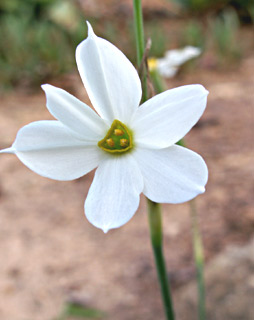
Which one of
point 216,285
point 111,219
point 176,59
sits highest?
point 111,219

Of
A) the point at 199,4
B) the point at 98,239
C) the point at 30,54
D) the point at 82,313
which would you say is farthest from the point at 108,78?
the point at 199,4

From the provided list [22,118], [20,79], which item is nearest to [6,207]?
[22,118]

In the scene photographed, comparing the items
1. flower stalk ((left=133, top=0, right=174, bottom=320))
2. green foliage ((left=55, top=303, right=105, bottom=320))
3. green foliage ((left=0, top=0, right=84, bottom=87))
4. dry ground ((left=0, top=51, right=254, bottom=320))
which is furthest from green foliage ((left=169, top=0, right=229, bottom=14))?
flower stalk ((left=133, top=0, right=174, bottom=320))

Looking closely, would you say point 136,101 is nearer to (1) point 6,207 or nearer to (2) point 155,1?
(1) point 6,207

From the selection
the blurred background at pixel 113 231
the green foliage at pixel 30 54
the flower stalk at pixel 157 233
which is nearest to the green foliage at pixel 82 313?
the blurred background at pixel 113 231

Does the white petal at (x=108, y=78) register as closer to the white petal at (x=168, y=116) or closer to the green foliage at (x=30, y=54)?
the white petal at (x=168, y=116)

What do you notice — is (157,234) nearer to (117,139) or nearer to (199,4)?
(117,139)
